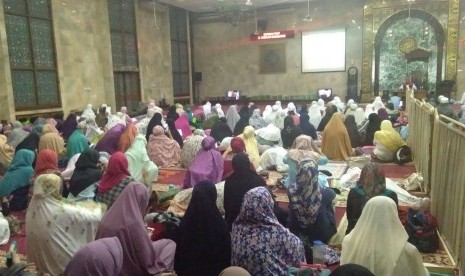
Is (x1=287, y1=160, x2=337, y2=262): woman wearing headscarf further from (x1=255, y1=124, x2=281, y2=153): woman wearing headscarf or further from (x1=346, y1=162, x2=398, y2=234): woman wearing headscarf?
(x1=255, y1=124, x2=281, y2=153): woman wearing headscarf

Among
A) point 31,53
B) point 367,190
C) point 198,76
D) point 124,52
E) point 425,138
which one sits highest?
point 124,52

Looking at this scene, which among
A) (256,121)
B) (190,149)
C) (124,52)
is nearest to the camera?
A: (190,149)

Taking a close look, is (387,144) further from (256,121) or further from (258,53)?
(258,53)

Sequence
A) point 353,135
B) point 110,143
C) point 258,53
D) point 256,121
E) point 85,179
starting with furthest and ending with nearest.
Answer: point 258,53 → point 256,121 → point 353,135 → point 110,143 → point 85,179

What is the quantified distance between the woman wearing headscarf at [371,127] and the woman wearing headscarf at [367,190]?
3880 mm

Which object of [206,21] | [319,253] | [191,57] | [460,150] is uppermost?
[206,21]

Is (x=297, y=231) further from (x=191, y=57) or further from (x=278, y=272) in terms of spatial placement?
(x=191, y=57)

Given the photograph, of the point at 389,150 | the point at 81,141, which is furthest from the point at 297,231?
the point at 81,141

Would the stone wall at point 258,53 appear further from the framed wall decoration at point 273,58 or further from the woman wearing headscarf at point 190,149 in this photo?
the woman wearing headscarf at point 190,149

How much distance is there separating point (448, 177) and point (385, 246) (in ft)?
4.39

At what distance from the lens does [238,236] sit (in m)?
2.23

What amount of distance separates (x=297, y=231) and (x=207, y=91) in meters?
13.3

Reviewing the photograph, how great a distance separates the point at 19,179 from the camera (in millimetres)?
4027

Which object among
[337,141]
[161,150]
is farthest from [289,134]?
[161,150]
